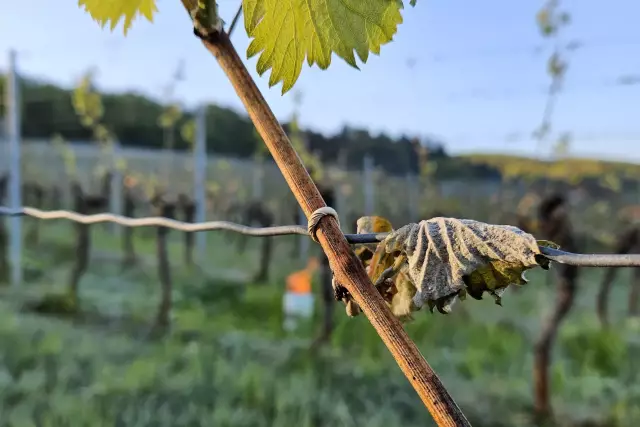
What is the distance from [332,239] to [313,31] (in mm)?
72

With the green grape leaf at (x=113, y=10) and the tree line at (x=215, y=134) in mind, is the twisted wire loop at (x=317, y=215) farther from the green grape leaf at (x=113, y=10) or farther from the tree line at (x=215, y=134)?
the tree line at (x=215, y=134)

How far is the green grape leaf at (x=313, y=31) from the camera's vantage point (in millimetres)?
221

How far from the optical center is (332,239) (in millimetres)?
213

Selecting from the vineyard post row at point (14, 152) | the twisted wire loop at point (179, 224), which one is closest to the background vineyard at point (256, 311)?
the vineyard post row at point (14, 152)

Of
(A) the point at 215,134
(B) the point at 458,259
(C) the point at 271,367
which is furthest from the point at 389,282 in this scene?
(A) the point at 215,134

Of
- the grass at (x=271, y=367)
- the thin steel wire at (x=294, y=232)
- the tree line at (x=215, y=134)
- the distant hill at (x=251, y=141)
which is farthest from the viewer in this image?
the tree line at (x=215, y=134)

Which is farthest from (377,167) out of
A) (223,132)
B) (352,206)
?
(223,132)

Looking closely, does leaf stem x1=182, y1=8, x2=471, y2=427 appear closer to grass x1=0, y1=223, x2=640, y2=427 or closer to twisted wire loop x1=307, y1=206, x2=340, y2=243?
twisted wire loop x1=307, y1=206, x2=340, y2=243

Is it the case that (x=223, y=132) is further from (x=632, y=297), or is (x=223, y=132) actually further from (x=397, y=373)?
(x=397, y=373)

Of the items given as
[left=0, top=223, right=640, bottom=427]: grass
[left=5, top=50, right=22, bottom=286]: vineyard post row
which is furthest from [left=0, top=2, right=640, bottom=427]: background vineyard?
[left=5, top=50, right=22, bottom=286]: vineyard post row

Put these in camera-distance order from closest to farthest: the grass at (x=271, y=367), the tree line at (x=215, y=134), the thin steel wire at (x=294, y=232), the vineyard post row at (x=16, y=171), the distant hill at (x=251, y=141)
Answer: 1. the thin steel wire at (x=294, y=232)
2. the grass at (x=271, y=367)
3. the vineyard post row at (x=16, y=171)
4. the distant hill at (x=251, y=141)
5. the tree line at (x=215, y=134)

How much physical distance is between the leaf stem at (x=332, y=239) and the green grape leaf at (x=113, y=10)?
80 millimetres

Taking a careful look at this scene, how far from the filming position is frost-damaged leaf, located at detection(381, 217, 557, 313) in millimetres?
208

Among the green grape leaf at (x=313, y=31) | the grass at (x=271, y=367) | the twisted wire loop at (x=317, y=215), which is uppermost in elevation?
the green grape leaf at (x=313, y=31)
